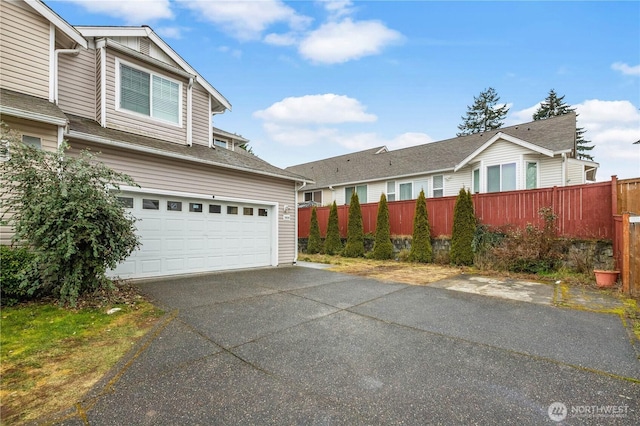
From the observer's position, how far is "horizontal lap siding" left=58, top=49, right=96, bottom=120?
717 centimetres

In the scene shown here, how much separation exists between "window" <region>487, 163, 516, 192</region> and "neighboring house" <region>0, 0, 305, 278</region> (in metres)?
8.31

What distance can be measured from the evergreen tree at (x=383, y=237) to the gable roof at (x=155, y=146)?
15.2 ft

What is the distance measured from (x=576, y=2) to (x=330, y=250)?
39.2 ft

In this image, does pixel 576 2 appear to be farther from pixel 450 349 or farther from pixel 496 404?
pixel 496 404

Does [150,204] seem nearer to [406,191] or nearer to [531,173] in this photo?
[406,191]

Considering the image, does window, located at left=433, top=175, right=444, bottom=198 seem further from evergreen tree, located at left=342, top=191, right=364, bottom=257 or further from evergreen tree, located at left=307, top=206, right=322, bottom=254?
evergreen tree, located at left=307, top=206, right=322, bottom=254

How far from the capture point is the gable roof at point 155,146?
20.7ft

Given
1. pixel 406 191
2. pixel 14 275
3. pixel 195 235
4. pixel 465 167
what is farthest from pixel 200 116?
pixel 465 167

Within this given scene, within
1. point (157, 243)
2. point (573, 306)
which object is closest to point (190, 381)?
point (157, 243)

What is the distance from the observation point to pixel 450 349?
335 cm

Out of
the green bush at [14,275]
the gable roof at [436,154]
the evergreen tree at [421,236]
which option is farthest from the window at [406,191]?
the green bush at [14,275]

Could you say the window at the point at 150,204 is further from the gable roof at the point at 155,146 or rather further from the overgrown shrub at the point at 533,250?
the overgrown shrub at the point at 533,250

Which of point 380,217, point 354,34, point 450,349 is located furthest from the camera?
point 380,217

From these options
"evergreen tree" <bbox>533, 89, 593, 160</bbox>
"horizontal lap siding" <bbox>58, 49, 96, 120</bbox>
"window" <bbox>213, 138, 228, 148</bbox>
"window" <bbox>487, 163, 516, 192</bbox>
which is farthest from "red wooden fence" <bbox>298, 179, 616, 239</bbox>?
"evergreen tree" <bbox>533, 89, 593, 160</bbox>
